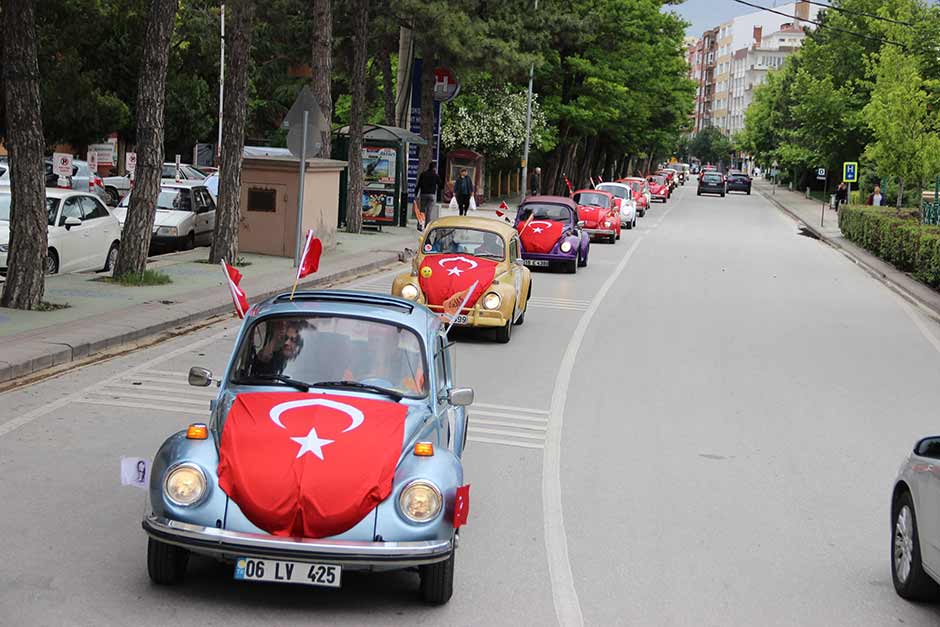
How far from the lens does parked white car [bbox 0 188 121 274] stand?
21.1 metres

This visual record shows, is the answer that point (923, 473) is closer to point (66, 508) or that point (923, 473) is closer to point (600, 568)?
point (600, 568)

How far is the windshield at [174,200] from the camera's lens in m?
28.5

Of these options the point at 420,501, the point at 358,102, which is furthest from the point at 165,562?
the point at 358,102

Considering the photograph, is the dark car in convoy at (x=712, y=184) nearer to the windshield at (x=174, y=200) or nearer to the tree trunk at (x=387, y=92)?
the tree trunk at (x=387, y=92)

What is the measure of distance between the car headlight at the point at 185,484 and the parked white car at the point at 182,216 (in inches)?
863

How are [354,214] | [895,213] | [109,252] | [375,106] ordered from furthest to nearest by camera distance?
[375,106], [895,213], [354,214], [109,252]

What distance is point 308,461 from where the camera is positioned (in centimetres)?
637

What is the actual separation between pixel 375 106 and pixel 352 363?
62096 millimetres

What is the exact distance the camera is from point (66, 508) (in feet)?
26.2

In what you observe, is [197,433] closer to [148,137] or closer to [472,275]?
[472,275]

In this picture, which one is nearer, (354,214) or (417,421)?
(417,421)

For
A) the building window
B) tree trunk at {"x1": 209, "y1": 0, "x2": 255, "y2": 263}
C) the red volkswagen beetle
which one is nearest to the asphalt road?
tree trunk at {"x1": 209, "y1": 0, "x2": 255, "y2": 263}

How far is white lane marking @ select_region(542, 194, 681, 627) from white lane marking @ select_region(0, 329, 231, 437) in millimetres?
3569

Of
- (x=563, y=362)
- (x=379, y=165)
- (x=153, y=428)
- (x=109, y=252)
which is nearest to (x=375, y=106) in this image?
(x=379, y=165)
